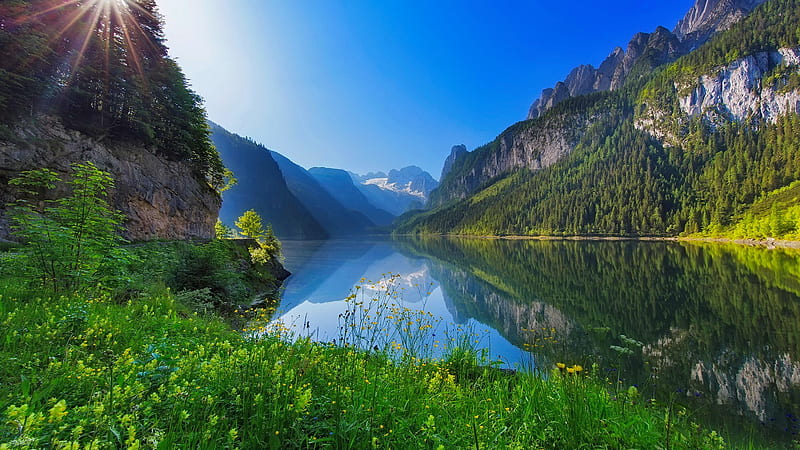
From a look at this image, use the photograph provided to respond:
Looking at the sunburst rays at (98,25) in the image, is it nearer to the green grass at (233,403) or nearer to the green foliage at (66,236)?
the green foliage at (66,236)

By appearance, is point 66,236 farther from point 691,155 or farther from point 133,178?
point 691,155

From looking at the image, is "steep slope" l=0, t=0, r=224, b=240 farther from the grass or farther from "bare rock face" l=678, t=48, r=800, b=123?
"bare rock face" l=678, t=48, r=800, b=123

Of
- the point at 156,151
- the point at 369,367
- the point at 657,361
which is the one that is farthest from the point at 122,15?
the point at 657,361

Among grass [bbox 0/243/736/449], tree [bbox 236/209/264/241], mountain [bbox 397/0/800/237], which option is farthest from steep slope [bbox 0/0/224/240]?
mountain [bbox 397/0/800/237]

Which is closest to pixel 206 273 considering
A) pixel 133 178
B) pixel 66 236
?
pixel 66 236

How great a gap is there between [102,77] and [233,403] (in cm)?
2830

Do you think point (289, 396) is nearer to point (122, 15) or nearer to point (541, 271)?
point (122, 15)

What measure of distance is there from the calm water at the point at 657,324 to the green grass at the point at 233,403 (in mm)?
1764

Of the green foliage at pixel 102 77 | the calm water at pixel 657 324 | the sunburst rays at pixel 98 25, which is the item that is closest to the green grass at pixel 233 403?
the calm water at pixel 657 324

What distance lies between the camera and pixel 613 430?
326 cm

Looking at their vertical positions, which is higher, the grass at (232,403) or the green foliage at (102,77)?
the green foliage at (102,77)

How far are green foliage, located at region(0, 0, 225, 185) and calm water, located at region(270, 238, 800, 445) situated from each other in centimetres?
1643

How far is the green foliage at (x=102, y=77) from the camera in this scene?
49.5 feet

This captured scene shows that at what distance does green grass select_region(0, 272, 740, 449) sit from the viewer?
1925mm
